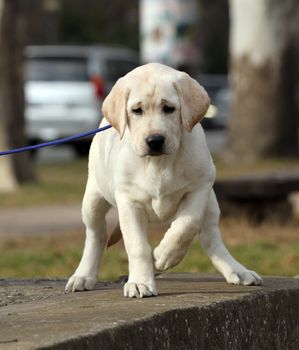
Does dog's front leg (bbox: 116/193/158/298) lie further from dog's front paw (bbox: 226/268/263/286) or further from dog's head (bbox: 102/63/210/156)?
dog's front paw (bbox: 226/268/263/286)

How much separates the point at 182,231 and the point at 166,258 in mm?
144

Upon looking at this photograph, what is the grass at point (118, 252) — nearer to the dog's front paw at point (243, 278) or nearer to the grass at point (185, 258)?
the grass at point (185, 258)

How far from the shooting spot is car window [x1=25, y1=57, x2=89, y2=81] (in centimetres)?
2400

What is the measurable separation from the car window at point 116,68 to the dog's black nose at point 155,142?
18.7m

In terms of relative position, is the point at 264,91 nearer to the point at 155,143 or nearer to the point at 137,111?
the point at 137,111

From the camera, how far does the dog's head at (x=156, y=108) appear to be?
18.6 feet

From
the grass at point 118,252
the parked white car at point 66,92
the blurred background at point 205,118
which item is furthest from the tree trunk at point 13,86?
the parked white car at point 66,92

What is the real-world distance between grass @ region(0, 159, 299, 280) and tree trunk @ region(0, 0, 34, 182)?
1298mm

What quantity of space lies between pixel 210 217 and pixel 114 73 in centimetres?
1853

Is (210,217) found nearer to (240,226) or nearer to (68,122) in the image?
(240,226)

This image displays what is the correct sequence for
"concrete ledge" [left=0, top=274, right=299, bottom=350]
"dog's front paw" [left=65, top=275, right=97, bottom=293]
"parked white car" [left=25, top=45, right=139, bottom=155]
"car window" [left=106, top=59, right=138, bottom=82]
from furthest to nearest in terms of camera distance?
"car window" [left=106, top=59, right=138, bottom=82]
"parked white car" [left=25, top=45, right=139, bottom=155]
"dog's front paw" [left=65, top=275, right=97, bottom=293]
"concrete ledge" [left=0, top=274, right=299, bottom=350]

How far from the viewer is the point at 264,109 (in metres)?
21.1

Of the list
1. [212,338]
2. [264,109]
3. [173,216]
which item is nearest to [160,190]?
[173,216]

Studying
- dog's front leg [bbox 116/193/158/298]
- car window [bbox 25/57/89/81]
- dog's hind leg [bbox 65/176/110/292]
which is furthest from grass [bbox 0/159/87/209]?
dog's front leg [bbox 116/193/158/298]
